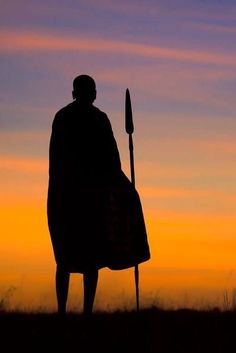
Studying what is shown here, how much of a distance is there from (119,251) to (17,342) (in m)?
2.47

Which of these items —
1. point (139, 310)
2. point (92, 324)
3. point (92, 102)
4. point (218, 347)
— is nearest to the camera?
point (218, 347)

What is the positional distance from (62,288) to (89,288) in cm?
34

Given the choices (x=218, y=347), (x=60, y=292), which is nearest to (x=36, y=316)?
(x=60, y=292)

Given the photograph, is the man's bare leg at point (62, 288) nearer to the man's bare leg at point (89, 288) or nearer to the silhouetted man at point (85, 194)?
the silhouetted man at point (85, 194)

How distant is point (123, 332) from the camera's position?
9.45 m

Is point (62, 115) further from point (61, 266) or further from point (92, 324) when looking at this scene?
point (92, 324)

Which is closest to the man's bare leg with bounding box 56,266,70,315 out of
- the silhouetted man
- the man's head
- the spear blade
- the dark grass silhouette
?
A: the silhouetted man

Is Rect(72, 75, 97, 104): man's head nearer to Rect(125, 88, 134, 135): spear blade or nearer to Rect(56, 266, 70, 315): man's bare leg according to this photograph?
Rect(125, 88, 134, 135): spear blade

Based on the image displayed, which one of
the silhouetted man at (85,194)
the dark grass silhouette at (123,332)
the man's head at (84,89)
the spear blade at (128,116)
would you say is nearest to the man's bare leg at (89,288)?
the silhouetted man at (85,194)

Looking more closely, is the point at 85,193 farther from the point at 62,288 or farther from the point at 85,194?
the point at 62,288

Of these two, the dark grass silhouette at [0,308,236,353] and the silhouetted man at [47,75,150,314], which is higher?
the silhouetted man at [47,75,150,314]

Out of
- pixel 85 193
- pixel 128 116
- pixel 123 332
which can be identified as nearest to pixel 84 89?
pixel 85 193

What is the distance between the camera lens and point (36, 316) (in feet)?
38.1

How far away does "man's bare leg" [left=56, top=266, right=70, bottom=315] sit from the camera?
10.5 meters
